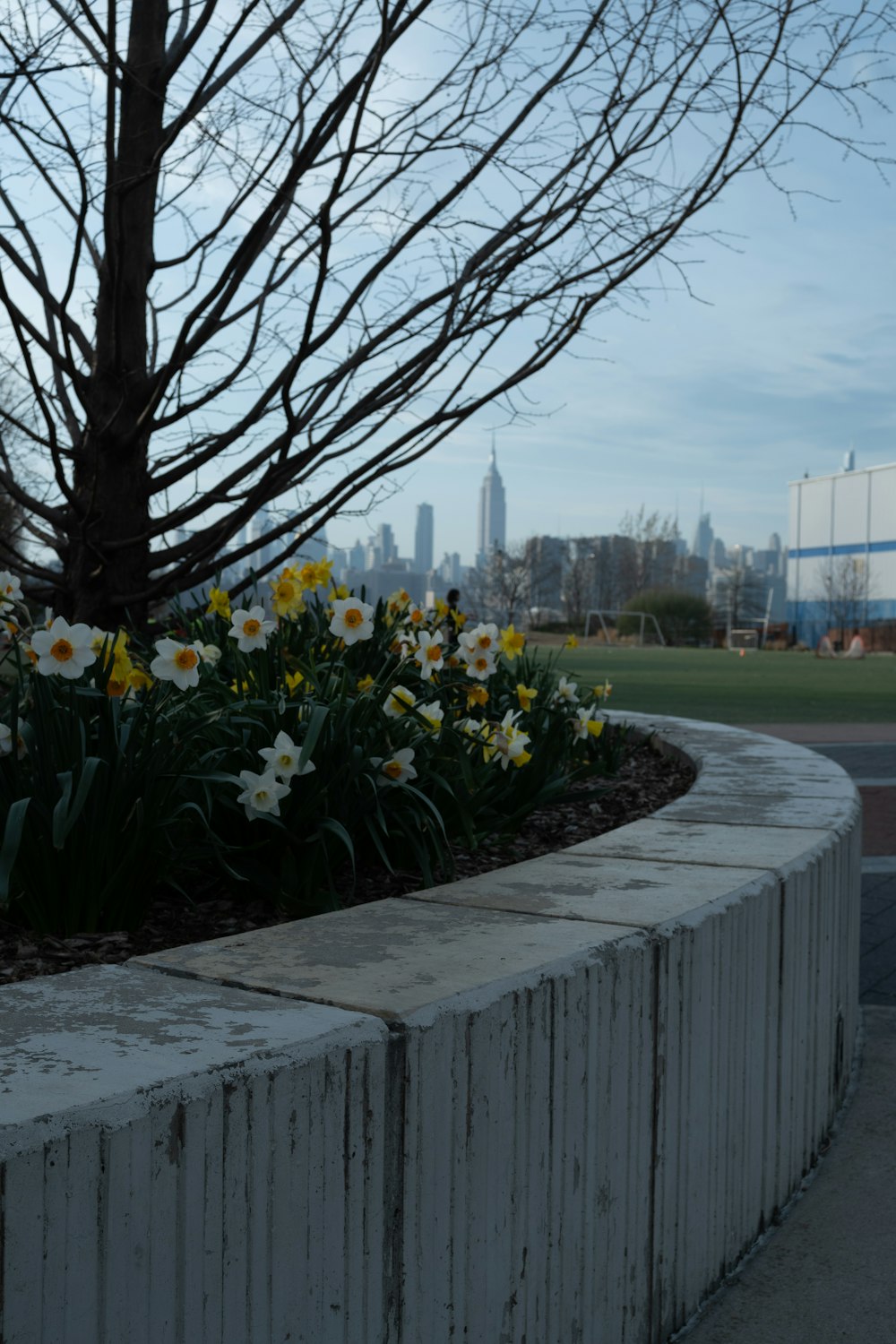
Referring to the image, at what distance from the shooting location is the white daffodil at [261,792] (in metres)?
2.41

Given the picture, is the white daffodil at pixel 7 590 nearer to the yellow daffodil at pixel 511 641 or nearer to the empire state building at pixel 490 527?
the yellow daffodil at pixel 511 641

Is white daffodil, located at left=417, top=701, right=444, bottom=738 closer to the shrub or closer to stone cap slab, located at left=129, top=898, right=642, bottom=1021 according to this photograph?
the shrub

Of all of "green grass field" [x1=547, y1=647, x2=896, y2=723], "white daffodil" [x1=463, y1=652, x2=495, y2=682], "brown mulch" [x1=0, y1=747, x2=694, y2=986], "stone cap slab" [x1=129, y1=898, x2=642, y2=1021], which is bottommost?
"green grass field" [x1=547, y1=647, x2=896, y2=723]

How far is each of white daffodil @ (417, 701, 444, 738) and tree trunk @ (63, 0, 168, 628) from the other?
966 millimetres

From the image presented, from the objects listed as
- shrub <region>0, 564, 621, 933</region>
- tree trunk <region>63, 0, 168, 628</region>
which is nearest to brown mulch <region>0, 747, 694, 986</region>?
shrub <region>0, 564, 621, 933</region>

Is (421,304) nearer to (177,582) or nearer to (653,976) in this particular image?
(177,582)

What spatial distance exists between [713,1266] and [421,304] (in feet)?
7.85

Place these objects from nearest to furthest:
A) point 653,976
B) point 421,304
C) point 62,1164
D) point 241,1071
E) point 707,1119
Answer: point 62,1164 → point 241,1071 → point 653,976 → point 707,1119 → point 421,304

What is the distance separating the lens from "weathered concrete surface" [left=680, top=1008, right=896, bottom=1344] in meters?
2.14

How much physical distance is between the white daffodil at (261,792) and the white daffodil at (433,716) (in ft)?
1.89

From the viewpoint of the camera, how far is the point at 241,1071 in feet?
4.33

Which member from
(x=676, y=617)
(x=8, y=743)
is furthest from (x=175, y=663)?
(x=676, y=617)

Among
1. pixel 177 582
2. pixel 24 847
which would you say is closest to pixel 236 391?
pixel 177 582

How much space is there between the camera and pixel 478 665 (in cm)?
356
